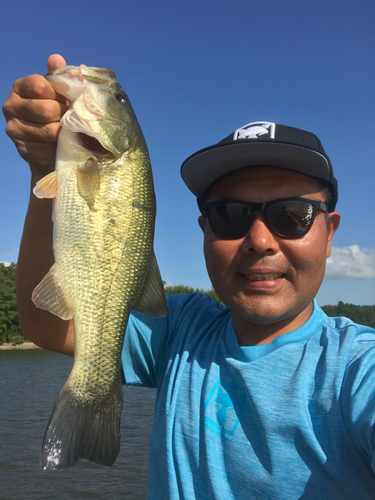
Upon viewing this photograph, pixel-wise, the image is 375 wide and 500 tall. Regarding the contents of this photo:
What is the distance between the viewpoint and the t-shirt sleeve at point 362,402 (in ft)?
5.16

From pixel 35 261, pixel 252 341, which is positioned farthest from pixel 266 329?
pixel 35 261

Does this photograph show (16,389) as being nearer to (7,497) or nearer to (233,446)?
(7,497)

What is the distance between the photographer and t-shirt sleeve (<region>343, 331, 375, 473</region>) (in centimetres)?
157

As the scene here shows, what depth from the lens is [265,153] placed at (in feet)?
7.20

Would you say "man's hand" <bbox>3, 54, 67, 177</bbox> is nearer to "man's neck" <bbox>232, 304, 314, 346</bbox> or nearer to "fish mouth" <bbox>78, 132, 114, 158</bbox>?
"fish mouth" <bbox>78, 132, 114, 158</bbox>

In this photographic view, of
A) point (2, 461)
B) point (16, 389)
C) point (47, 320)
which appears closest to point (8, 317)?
point (16, 389)

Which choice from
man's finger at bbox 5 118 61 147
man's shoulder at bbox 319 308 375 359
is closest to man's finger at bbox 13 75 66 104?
man's finger at bbox 5 118 61 147

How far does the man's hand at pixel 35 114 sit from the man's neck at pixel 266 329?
1.38 meters

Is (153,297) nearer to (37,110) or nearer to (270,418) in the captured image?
(270,418)

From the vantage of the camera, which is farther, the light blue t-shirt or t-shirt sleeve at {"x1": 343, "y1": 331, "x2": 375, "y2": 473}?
the light blue t-shirt

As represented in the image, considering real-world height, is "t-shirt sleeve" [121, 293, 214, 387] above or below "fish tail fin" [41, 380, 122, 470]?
above

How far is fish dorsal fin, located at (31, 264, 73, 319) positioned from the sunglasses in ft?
2.86

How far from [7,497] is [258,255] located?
35.5 feet

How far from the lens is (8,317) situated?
54.1 m
